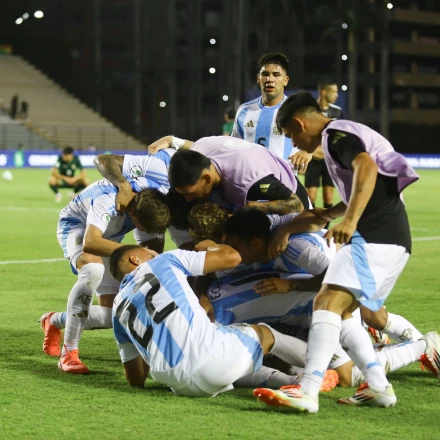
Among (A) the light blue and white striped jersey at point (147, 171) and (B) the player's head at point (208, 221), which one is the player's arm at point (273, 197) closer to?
(B) the player's head at point (208, 221)

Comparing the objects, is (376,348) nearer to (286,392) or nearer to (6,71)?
(286,392)

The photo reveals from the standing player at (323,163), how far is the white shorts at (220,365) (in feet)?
28.6

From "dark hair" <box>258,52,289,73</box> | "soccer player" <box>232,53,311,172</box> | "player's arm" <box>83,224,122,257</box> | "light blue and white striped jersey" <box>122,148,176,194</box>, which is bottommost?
"player's arm" <box>83,224,122,257</box>

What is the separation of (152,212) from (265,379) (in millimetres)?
1206

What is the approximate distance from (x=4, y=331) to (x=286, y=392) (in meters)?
3.42

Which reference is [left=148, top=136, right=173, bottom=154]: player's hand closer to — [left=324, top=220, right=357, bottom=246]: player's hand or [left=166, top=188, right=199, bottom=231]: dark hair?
[left=166, top=188, right=199, bottom=231]: dark hair

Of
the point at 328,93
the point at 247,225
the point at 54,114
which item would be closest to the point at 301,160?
the point at 247,225

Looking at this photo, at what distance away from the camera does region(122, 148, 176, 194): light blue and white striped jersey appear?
280 inches

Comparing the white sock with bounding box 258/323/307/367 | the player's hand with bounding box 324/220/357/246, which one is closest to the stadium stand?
the white sock with bounding box 258/323/307/367

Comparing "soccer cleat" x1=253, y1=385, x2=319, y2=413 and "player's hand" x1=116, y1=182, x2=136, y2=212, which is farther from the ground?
"player's hand" x1=116, y1=182, x2=136, y2=212

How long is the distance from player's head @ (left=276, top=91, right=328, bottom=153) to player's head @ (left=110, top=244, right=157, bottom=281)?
116 cm

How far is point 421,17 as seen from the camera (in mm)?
81438

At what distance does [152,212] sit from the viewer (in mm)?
6047

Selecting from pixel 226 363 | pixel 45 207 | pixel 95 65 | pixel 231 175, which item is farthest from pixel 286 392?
pixel 95 65
